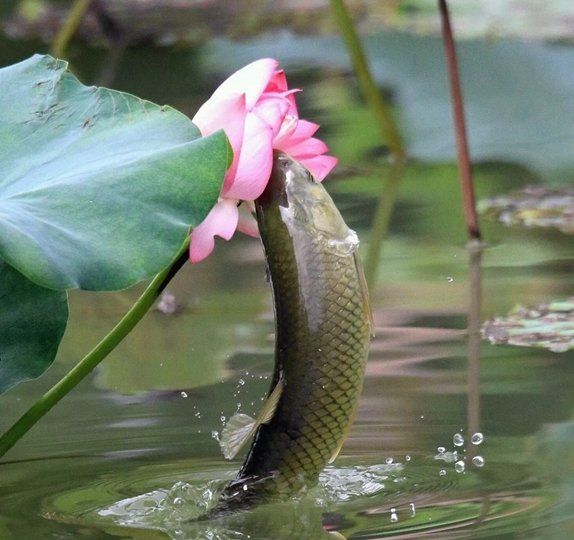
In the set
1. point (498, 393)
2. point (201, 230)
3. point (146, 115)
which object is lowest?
point (498, 393)

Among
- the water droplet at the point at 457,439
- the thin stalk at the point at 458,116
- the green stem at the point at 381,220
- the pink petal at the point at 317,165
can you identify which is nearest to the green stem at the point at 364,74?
the green stem at the point at 381,220

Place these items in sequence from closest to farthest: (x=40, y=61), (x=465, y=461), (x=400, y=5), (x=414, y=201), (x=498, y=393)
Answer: (x=40, y=61) → (x=465, y=461) → (x=498, y=393) → (x=414, y=201) → (x=400, y=5)

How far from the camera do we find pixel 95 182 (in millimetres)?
1259

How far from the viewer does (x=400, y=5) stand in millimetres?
5434

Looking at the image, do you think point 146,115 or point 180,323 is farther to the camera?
point 180,323

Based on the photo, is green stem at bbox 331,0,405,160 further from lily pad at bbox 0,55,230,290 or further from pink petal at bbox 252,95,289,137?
pink petal at bbox 252,95,289,137

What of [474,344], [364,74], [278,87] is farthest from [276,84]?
[364,74]

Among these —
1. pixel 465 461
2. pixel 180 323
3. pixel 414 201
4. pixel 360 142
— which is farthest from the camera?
pixel 360 142

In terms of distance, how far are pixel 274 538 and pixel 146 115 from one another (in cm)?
43

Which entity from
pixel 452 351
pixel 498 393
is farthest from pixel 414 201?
pixel 498 393

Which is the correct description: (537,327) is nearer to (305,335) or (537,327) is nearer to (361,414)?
(361,414)

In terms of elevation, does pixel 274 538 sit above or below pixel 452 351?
below

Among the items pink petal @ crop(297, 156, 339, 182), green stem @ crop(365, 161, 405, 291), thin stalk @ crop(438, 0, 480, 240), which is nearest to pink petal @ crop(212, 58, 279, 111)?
pink petal @ crop(297, 156, 339, 182)

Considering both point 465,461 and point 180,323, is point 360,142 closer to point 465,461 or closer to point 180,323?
point 180,323
